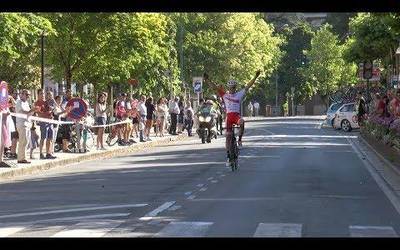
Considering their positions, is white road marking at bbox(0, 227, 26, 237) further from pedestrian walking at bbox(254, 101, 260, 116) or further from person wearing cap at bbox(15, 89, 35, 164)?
pedestrian walking at bbox(254, 101, 260, 116)

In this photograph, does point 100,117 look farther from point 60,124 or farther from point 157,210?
point 157,210

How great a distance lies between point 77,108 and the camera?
29.3 metres

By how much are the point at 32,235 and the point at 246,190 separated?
6.50 metres

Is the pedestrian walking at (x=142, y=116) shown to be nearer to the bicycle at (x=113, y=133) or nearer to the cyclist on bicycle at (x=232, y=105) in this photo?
the bicycle at (x=113, y=133)

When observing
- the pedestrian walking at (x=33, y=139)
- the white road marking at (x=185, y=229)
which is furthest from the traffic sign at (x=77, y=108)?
the white road marking at (x=185, y=229)

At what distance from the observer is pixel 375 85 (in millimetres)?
64188

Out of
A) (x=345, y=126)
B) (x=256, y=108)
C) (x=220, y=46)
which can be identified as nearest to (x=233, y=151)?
(x=345, y=126)

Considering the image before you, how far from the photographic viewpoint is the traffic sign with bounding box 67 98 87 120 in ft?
95.9

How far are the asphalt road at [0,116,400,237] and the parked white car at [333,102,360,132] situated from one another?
24.8 meters

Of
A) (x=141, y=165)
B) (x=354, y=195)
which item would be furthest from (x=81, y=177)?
(x=354, y=195)

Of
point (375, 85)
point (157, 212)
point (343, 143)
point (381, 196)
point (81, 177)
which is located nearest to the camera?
point (157, 212)

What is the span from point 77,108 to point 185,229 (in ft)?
57.7

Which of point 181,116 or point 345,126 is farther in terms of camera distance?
point 345,126
